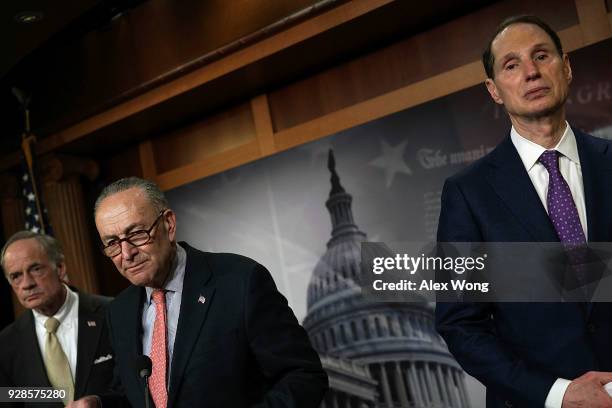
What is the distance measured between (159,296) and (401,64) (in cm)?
266

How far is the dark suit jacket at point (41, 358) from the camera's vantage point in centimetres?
337

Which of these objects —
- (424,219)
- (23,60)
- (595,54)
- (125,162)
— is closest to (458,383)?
(424,219)

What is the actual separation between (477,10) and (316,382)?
284cm

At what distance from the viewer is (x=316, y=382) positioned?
7.75ft

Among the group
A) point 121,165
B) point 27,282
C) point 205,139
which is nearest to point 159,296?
point 27,282

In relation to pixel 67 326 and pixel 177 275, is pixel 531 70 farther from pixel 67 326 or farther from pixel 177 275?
pixel 67 326

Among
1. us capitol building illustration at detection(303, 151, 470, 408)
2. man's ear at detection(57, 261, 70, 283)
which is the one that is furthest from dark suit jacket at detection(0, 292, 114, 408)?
us capitol building illustration at detection(303, 151, 470, 408)

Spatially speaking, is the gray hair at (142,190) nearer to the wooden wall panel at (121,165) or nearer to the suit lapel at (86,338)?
the suit lapel at (86,338)

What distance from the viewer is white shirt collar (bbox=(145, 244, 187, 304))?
259 centimetres

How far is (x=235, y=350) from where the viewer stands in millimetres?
2416

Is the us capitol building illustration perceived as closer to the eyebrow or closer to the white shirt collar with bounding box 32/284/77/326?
the white shirt collar with bounding box 32/284/77/326

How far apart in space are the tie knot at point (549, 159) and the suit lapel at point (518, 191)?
0.18 ft

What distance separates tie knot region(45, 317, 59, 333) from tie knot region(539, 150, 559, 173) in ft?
8.32

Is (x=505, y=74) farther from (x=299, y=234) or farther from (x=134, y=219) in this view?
(x=299, y=234)
